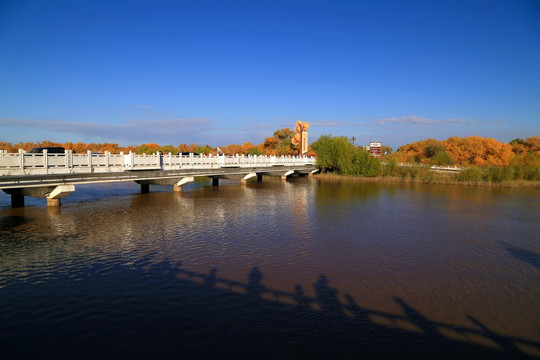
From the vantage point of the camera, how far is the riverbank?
46.4 m

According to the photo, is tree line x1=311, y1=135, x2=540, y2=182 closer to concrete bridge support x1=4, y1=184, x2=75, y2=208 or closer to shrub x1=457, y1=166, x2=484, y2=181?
shrub x1=457, y1=166, x2=484, y2=181

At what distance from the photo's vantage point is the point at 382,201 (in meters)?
32.4

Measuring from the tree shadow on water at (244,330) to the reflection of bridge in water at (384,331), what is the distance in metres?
0.02

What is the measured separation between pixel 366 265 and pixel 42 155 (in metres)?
20.9

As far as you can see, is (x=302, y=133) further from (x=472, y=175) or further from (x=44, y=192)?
(x=44, y=192)

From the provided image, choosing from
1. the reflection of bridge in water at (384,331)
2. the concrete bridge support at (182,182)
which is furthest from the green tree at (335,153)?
the reflection of bridge in water at (384,331)

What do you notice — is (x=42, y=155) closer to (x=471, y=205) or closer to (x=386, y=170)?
(x=471, y=205)

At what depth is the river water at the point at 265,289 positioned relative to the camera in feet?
25.2

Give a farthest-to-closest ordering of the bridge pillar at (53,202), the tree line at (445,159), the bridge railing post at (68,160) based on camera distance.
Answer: the tree line at (445,159) < the bridge pillar at (53,202) < the bridge railing post at (68,160)

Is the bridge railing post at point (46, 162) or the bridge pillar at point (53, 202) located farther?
the bridge pillar at point (53, 202)

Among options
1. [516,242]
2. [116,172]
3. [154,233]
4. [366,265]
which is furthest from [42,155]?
[516,242]

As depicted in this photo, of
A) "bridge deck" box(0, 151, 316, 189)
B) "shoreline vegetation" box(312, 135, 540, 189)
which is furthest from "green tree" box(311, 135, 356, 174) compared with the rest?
"bridge deck" box(0, 151, 316, 189)

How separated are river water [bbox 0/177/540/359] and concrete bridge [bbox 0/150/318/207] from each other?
2609 millimetres

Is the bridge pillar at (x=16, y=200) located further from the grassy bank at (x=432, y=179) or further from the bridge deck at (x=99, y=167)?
the grassy bank at (x=432, y=179)
